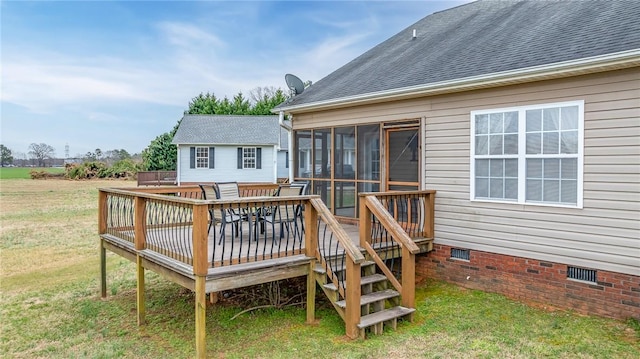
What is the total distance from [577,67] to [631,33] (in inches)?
29.8

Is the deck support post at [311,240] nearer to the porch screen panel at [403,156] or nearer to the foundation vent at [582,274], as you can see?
the porch screen panel at [403,156]

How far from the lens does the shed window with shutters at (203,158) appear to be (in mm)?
23469

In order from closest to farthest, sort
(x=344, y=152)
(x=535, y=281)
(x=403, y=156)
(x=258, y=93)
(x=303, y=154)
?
1. (x=535, y=281)
2. (x=403, y=156)
3. (x=344, y=152)
4. (x=303, y=154)
5. (x=258, y=93)

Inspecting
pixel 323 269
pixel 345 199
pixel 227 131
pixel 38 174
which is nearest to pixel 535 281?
pixel 323 269

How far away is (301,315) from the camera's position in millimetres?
5535

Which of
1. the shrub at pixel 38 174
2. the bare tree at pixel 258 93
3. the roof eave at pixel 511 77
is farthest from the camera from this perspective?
the bare tree at pixel 258 93

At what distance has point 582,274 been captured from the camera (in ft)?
16.6

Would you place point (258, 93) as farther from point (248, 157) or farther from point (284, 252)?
point (284, 252)

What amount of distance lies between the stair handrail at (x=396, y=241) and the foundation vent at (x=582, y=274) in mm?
1987

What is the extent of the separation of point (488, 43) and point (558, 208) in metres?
3.02

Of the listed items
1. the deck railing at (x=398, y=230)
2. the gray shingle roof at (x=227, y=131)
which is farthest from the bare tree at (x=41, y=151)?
the deck railing at (x=398, y=230)

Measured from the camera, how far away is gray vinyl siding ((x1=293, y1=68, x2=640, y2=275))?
15.3 ft

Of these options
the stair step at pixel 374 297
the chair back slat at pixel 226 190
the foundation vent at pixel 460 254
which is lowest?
the stair step at pixel 374 297

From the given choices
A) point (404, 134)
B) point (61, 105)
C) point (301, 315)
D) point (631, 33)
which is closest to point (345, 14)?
point (404, 134)
